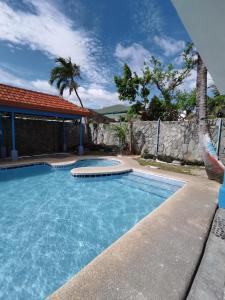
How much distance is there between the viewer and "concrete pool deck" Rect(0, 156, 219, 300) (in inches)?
70.1

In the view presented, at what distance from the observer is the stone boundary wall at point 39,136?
10.4 m

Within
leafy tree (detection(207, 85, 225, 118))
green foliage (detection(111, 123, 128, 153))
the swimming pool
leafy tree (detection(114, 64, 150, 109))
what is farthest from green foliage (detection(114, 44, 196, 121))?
the swimming pool

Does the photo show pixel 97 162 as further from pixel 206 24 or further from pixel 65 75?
pixel 65 75

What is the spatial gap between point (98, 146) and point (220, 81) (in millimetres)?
11838

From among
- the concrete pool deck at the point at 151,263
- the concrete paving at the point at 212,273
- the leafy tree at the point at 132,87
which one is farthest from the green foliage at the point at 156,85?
the concrete paving at the point at 212,273

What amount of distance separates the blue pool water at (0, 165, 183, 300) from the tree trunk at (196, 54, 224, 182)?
1268mm

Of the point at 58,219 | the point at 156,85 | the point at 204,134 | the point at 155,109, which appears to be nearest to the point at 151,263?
the point at 58,219

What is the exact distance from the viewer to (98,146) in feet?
44.8

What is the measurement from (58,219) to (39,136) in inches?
356

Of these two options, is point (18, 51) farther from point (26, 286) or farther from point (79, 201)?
point (26, 286)

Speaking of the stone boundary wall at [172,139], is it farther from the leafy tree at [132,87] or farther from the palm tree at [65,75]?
the palm tree at [65,75]

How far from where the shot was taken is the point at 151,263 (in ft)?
7.15

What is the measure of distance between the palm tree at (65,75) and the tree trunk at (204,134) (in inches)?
632

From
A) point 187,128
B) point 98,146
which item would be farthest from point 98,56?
point 187,128
